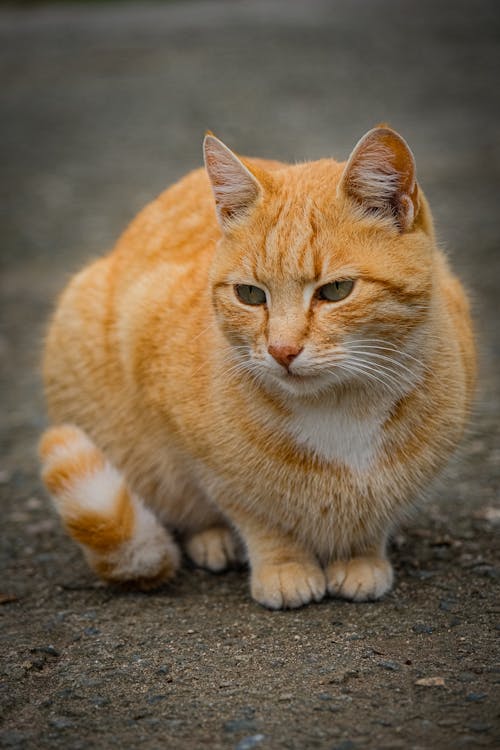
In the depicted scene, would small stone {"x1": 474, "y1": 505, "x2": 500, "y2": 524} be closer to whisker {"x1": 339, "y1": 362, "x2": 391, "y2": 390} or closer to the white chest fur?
the white chest fur

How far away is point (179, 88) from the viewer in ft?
38.0

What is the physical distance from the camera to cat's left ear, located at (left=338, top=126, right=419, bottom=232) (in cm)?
249

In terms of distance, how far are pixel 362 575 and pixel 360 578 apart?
0.01 meters

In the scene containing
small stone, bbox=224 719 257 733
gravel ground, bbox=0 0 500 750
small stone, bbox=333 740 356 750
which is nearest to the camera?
small stone, bbox=333 740 356 750

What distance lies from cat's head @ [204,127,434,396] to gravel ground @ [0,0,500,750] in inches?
30.2

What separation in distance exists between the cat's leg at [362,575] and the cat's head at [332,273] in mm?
626

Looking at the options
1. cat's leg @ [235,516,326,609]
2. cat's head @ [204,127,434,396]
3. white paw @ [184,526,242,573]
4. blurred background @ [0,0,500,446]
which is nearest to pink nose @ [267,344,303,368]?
cat's head @ [204,127,434,396]

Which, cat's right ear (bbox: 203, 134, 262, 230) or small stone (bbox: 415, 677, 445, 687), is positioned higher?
cat's right ear (bbox: 203, 134, 262, 230)

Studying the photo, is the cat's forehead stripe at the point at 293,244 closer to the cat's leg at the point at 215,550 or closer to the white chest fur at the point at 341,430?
the white chest fur at the point at 341,430

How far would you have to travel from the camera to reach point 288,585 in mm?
2887

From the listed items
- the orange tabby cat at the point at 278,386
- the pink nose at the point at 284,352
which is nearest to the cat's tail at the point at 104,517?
the orange tabby cat at the point at 278,386

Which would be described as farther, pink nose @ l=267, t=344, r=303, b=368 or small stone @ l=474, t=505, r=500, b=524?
small stone @ l=474, t=505, r=500, b=524

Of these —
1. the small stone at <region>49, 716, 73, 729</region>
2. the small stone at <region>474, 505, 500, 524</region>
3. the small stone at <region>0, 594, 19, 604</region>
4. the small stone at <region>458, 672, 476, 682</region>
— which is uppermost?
the small stone at <region>474, 505, 500, 524</region>

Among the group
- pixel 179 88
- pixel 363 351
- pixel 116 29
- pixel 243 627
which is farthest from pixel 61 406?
pixel 116 29
